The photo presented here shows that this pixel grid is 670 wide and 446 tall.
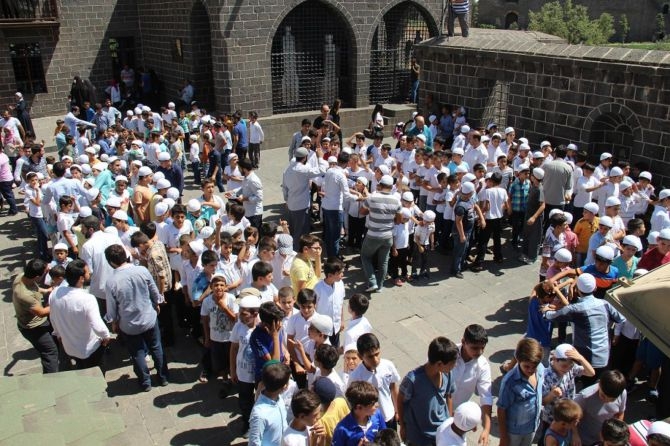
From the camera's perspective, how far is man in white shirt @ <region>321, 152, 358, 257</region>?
838cm

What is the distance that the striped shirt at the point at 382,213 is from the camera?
24.7 feet

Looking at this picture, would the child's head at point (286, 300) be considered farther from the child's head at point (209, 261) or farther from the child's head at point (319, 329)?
the child's head at point (209, 261)

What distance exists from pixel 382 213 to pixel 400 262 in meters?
1.14

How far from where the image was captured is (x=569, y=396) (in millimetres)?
4684

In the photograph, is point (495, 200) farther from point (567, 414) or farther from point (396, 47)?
point (396, 47)

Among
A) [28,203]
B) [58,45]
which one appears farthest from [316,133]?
[58,45]

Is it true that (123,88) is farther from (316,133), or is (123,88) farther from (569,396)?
(569,396)

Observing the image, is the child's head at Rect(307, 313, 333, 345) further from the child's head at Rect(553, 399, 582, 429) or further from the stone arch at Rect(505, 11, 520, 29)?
the stone arch at Rect(505, 11, 520, 29)

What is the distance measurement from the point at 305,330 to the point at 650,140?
8155 millimetres

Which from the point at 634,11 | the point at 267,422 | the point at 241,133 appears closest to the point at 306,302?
the point at 267,422

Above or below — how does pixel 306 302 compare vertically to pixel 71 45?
below

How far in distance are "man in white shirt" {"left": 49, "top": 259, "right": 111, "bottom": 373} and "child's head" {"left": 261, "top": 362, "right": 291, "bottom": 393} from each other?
2.26 meters

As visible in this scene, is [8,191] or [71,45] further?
[71,45]

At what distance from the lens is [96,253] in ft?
21.1
